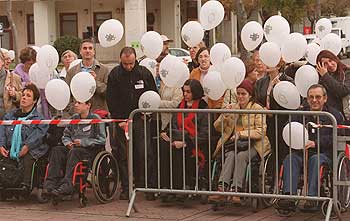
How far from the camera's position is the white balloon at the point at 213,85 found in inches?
401

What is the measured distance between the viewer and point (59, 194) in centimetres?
1005

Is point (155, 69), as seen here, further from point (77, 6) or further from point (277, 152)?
point (77, 6)

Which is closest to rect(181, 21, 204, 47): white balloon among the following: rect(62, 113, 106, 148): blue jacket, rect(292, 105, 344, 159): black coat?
rect(62, 113, 106, 148): blue jacket

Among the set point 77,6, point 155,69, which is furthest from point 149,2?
point 155,69

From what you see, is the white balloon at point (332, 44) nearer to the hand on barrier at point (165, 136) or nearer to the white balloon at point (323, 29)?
the white balloon at point (323, 29)

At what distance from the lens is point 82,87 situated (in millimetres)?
10281

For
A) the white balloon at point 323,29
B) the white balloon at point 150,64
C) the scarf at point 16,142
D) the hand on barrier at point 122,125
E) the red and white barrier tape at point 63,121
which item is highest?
the white balloon at point 323,29

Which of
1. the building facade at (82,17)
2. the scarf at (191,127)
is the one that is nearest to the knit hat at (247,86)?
the scarf at (191,127)

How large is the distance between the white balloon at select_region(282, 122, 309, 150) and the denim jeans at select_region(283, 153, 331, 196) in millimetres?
175

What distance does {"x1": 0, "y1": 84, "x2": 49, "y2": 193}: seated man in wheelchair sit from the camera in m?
10.5

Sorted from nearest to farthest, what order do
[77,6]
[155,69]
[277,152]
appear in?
[277,152]
[155,69]
[77,6]

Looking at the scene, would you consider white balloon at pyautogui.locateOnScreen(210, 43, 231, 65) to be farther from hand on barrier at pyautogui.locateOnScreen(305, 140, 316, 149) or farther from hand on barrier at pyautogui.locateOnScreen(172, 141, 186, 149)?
hand on barrier at pyautogui.locateOnScreen(305, 140, 316, 149)

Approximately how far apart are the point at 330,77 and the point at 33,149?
3896 millimetres

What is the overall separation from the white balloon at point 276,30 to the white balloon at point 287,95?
1.24 metres
